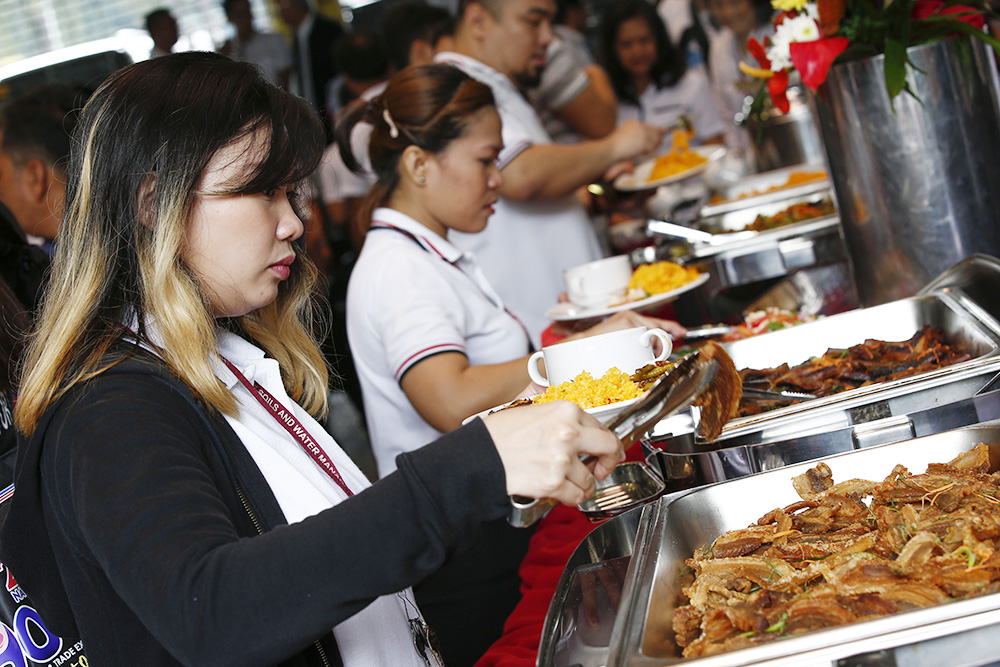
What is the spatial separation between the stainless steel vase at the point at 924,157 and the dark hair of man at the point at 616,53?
11.5 ft

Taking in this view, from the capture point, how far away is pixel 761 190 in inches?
130

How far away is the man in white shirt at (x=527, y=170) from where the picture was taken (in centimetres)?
281

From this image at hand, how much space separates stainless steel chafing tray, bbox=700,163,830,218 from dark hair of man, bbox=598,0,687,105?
1703mm

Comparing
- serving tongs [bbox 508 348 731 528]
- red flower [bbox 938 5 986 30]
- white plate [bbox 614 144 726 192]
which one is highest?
red flower [bbox 938 5 986 30]

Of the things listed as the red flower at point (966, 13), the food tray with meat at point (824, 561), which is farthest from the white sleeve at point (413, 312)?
the red flower at point (966, 13)

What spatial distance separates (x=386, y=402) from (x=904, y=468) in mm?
1328

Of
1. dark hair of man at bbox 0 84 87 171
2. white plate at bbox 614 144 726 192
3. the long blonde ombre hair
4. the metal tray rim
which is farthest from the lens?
white plate at bbox 614 144 726 192

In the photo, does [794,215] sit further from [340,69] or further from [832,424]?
[340,69]

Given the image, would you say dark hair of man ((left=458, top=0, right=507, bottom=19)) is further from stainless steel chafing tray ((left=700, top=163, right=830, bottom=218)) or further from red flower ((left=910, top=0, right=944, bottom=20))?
red flower ((left=910, top=0, right=944, bottom=20))

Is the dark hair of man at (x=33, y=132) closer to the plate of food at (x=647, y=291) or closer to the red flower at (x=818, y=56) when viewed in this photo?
the plate of food at (x=647, y=291)

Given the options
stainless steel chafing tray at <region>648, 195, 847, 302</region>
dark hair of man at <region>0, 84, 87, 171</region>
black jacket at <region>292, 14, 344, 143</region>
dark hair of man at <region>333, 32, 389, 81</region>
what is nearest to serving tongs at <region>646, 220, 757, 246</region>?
stainless steel chafing tray at <region>648, 195, 847, 302</region>

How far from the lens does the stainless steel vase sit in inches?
69.9

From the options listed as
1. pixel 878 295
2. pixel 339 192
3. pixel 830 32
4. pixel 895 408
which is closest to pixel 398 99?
pixel 830 32

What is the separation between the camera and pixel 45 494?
3.29 ft
